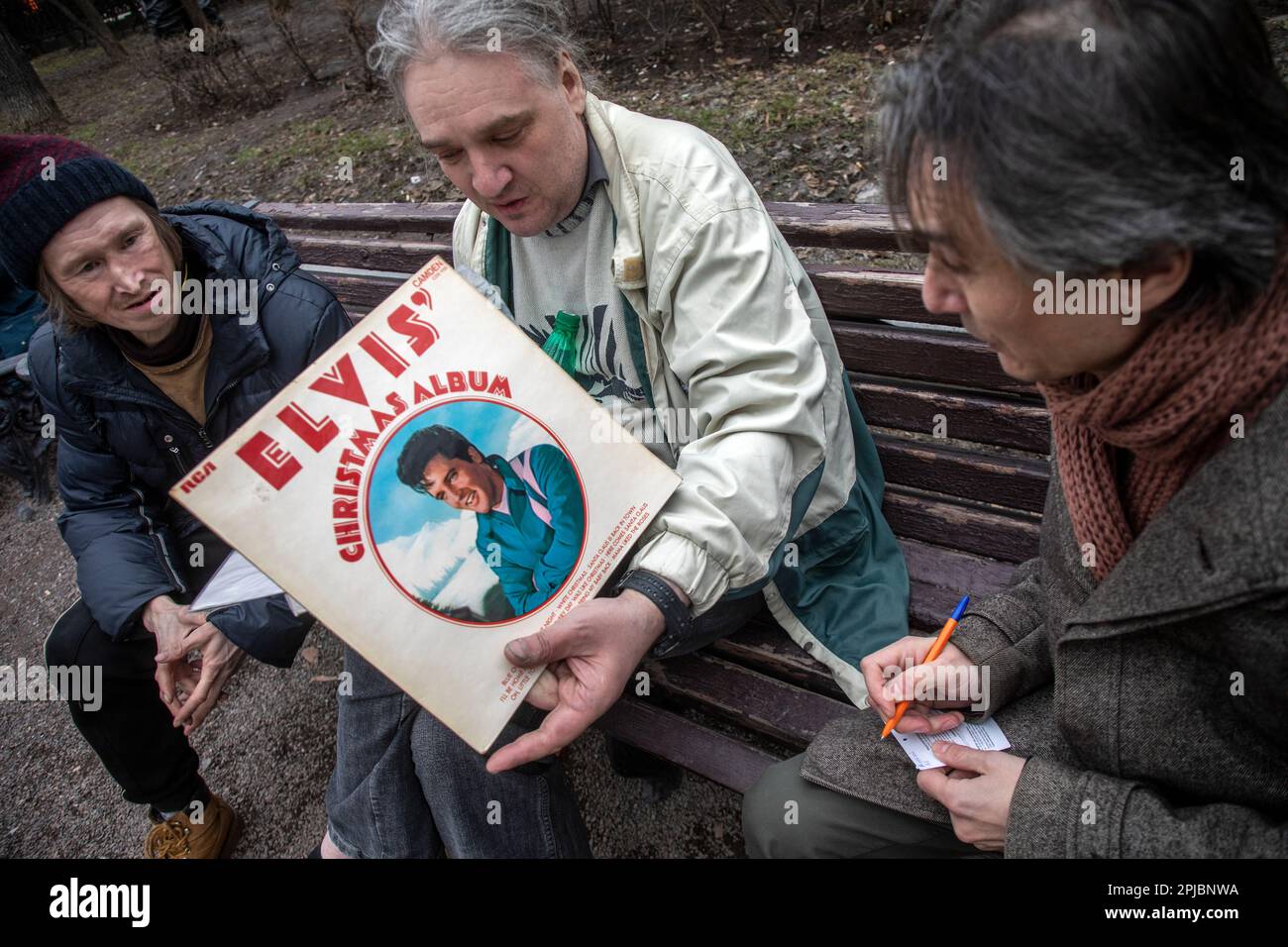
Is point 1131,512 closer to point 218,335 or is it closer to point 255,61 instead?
point 218,335

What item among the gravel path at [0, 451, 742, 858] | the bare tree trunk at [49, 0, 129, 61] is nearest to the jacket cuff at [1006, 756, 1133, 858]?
the gravel path at [0, 451, 742, 858]

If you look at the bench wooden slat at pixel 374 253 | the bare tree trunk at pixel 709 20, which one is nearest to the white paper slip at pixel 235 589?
the bench wooden slat at pixel 374 253

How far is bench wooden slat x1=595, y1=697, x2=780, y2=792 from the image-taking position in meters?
1.91

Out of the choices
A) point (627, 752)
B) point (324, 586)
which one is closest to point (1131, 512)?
point (324, 586)

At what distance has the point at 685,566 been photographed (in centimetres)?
156

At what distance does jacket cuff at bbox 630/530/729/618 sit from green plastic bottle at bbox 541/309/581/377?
0.59 meters

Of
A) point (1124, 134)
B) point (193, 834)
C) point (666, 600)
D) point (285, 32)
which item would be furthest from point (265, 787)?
point (285, 32)

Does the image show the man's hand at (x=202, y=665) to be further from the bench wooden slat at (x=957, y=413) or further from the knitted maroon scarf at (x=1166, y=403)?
the knitted maroon scarf at (x=1166, y=403)

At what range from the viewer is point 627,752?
2.42 metres

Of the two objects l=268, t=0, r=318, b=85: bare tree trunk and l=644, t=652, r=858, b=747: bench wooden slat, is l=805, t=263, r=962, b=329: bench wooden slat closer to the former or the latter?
l=644, t=652, r=858, b=747: bench wooden slat

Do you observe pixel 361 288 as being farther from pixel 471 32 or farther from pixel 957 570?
pixel 957 570

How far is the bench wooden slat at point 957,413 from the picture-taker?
6.50ft

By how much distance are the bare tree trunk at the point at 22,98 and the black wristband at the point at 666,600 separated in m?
11.6
